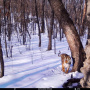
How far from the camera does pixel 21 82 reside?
11.6 ft

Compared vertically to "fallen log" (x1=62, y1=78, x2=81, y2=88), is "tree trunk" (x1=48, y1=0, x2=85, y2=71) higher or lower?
higher

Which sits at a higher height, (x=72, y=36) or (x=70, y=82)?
(x=72, y=36)

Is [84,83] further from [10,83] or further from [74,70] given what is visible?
[10,83]

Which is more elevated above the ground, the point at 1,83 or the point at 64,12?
the point at 64,12

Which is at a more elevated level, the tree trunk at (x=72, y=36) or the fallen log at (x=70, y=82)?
the tree trunk at (x=72, y=36)

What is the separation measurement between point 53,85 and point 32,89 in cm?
55

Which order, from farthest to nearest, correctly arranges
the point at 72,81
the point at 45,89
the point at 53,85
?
the point at 72,81 → the point at 53,85 → the point at 45,89

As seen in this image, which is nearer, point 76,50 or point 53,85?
point 53,85

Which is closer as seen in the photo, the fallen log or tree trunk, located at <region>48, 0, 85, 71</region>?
the fallen log

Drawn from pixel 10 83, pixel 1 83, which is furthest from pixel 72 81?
pixel 1 83

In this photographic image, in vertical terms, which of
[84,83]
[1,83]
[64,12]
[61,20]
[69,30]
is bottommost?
[1,83]

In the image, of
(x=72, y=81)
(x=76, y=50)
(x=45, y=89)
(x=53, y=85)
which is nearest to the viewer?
(x=45, y=89)

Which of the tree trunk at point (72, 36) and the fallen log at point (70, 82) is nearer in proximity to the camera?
the fallen log at point (70, 82)

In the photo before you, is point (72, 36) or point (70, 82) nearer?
point (70, 82)
